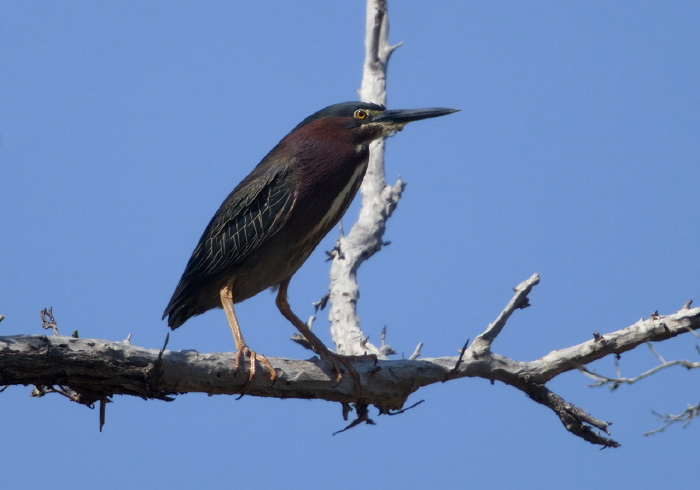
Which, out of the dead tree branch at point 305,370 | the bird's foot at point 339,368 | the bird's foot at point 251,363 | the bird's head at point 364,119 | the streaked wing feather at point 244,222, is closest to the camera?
the dead tree branch at point 305,370

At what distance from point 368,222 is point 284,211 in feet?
4.39

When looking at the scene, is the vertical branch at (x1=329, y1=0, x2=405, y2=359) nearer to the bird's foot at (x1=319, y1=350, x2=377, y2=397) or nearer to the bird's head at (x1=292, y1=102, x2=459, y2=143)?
the bird's foot at (x1=319, y1=350, x2=377, y2=397)

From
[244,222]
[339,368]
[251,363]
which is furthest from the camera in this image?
[244,222]

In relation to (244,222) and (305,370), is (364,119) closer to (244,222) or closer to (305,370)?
(244,222)

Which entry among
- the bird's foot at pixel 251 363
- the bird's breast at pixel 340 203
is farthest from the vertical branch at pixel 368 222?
the bird's foot at pixel 251 363

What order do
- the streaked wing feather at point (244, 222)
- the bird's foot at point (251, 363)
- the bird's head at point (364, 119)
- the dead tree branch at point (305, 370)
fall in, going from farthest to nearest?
1. the bird's head at point (364, 119)
2. the streaked wing feather at point (244, 222)
3. the bird's foot at point (251, 363)
4. the dead tree branch at point (305, 370)

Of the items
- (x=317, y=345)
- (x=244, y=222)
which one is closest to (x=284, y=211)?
(x=244, y=222)

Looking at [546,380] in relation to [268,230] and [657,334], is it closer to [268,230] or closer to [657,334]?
[657,334]

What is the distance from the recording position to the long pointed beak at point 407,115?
5465 millimetres

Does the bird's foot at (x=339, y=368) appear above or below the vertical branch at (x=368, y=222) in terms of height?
below

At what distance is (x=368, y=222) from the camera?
6344 mm

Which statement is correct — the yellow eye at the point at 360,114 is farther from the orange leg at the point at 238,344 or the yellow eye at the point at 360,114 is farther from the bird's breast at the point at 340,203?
the orange leg at the point at 238,344

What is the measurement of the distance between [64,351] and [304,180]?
201 centimetres

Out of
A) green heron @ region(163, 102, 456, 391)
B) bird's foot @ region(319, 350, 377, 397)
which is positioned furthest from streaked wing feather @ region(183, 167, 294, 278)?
bird's foot @ region(319, 350, 377, 397)
